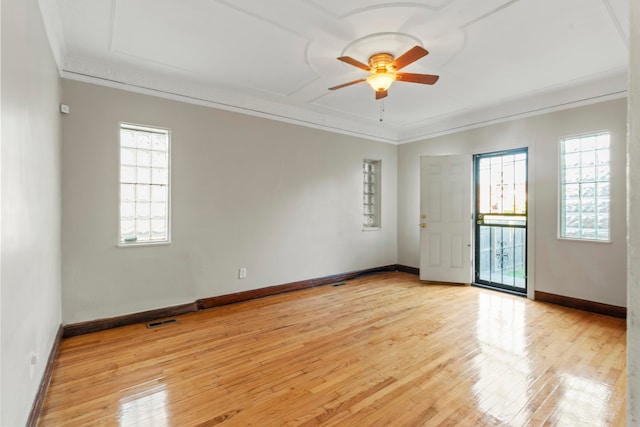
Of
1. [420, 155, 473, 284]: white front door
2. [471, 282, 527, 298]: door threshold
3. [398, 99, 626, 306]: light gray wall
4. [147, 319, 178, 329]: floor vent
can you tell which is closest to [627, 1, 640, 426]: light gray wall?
[147, 319, 178, 329]: floor vent

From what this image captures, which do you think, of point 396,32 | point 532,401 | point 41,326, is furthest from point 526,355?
point 41,326

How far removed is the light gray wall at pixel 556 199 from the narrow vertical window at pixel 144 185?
15.0 ft

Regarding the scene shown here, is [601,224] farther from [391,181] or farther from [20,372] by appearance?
[20,372]

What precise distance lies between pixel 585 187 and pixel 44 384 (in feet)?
18.9

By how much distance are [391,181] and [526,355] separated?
391 cm

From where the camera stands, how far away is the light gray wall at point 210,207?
3.21m

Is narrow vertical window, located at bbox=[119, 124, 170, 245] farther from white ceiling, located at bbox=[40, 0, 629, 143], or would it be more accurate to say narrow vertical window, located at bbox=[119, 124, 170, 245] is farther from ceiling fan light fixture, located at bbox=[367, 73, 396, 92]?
ceiling fan light fixture, located at bbox=[367, 73, 396, 92]

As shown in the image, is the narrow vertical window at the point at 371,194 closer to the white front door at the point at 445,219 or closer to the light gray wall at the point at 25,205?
the white front door at the point at 445,219

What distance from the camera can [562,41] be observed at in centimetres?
288

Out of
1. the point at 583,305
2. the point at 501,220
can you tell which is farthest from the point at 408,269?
the point at 583,305

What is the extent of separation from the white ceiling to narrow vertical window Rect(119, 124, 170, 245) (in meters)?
0.57

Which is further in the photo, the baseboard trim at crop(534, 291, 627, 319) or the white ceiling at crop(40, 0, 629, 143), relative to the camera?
the baseboard trim at crop(534, 291, 627, 319)

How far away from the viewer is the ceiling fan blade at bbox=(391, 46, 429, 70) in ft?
8.01

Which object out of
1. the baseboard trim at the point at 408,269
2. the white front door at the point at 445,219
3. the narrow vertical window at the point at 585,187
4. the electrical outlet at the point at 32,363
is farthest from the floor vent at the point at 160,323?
the narrow vertical window at the point at 585,187
